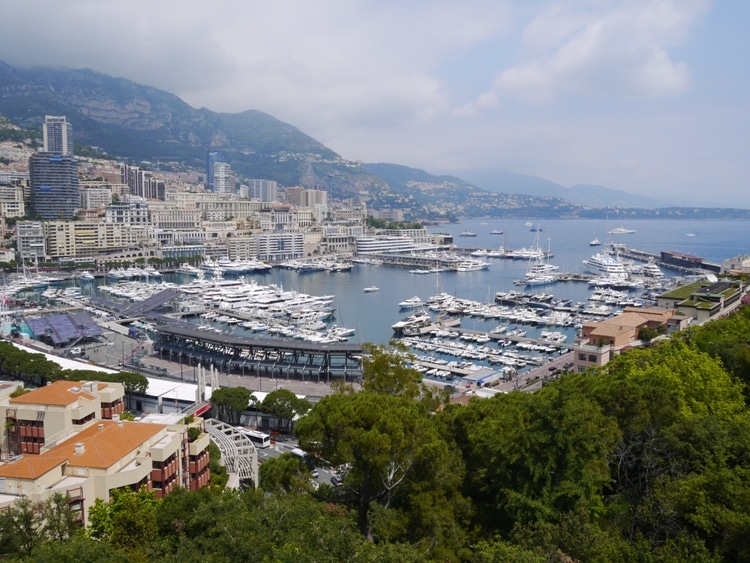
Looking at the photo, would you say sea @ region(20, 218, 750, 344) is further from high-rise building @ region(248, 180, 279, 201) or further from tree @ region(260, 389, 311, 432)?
high-rise building @ region(248, 180, 279, 201)

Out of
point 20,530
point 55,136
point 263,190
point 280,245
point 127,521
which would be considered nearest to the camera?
point 20,530

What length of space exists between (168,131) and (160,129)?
6.52 feet

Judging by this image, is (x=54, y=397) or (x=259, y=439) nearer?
(x=54, y=397)

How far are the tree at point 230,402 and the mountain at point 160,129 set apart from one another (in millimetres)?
91828

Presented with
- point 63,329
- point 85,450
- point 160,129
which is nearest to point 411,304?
point 63,329

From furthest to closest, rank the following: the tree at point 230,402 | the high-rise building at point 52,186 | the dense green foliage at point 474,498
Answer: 1. the high-rise building at point 52,186
2. the tree at point 230,402
3. the dense green foliage at point 474,498

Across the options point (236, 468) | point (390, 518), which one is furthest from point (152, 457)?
point (390, 518)

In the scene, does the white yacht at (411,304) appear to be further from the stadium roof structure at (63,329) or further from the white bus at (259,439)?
the white bus at (259,439)

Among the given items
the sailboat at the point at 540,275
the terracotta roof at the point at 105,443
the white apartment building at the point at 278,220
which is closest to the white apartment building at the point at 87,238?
the white apartment building at the point at 278,220

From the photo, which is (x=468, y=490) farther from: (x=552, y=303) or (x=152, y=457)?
(x=552, y=303)

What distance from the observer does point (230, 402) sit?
1364 cm

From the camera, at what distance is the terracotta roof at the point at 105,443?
286 inches

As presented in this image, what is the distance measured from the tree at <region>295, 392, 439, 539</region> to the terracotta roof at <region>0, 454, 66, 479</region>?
2868mm

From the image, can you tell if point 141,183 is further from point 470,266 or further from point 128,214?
point 470,266
